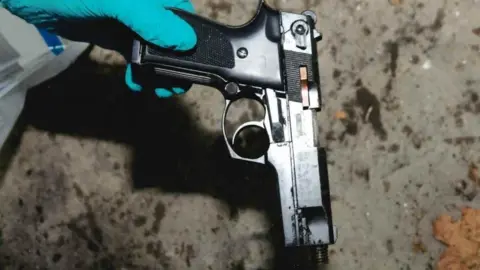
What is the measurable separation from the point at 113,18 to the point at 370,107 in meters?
0.64

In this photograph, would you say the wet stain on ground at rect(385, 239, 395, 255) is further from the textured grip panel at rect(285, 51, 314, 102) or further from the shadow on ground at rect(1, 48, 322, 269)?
the textured grip panel at rect(285, 51, 314, 102)

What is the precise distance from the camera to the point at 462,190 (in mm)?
1323

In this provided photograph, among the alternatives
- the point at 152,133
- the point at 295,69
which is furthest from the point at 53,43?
the point at 295,69

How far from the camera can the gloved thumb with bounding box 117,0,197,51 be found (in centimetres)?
95

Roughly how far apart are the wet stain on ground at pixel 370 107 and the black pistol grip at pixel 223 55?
0.41m

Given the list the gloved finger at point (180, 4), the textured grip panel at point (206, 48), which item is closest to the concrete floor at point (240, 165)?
the gloved finger at point (180, 4)

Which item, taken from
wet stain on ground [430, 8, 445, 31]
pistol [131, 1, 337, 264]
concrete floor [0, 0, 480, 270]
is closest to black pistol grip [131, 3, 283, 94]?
pistol [131, 1, 337, 264]

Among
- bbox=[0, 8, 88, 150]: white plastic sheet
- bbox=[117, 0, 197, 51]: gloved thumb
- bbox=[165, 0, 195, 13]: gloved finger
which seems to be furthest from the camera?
bbox=[0, 8, 88, 150]: white plastic sheet

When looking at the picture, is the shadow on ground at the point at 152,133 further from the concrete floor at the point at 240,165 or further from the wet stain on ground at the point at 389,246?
the wet stain on ground at the point at 389,246

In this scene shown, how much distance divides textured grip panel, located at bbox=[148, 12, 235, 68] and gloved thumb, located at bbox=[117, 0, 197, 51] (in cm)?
1

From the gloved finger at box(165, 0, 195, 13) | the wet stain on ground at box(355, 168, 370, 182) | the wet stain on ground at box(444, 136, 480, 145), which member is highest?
the gloved finger at box(165, 0, 195, 13)

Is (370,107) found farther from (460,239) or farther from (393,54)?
(460,239)

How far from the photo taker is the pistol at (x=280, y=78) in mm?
973

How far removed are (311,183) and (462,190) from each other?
50cm
